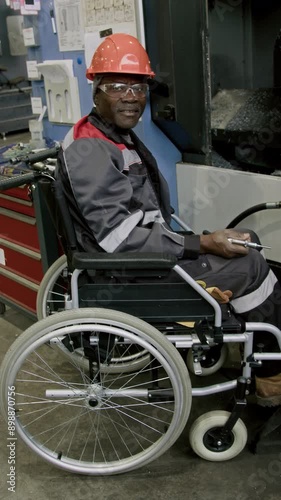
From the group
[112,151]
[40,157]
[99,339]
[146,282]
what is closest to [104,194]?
[112,151]

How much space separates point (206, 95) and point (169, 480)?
1462mm

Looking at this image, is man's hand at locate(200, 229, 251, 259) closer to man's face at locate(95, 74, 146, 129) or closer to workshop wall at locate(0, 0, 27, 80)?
man's face at locate(95, 74, 146, 129)

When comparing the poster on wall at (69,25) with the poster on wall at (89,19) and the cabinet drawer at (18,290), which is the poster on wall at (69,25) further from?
the cabinet drawer at (18,290)

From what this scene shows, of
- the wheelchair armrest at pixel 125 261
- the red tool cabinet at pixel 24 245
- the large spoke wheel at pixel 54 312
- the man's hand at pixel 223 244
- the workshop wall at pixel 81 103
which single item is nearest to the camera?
the wheelchair armrest at pixel 125 261

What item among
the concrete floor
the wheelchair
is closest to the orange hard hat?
the wheelchair

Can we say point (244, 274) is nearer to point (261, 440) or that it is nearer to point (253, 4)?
point (261, 440)

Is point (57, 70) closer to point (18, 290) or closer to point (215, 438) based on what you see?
point (18, 290)

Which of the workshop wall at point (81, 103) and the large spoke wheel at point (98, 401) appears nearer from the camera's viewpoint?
the large spoke wheel at point (98, 401)

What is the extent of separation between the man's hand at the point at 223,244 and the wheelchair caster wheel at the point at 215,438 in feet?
1.65

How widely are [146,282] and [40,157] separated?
811mm

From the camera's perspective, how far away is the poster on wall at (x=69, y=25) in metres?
2.25

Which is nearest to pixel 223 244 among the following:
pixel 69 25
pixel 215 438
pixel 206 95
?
pixel 215 438

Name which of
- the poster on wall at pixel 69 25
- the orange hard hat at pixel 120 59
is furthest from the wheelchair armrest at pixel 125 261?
the poster on wall at pixel 69 25

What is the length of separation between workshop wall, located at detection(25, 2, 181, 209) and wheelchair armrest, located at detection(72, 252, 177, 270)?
1.00m
